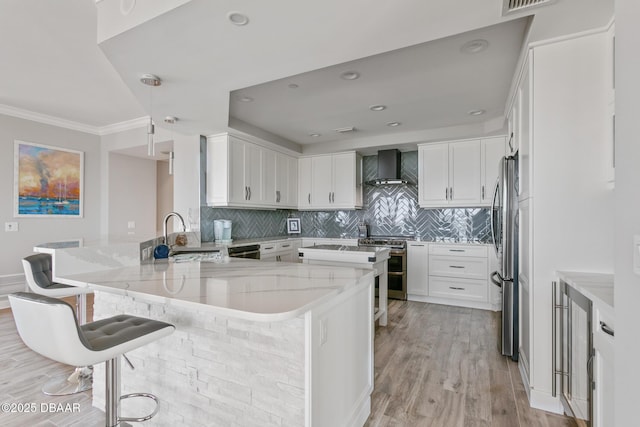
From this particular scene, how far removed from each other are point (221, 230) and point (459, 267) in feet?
11.2

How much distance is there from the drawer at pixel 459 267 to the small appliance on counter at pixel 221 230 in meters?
2.99

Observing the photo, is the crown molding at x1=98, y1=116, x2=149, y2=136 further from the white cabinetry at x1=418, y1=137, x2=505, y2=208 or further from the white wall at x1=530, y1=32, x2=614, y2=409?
the white wall at x1=530, y1=32, x2=614, y2=409

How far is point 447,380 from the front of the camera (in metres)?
2.39

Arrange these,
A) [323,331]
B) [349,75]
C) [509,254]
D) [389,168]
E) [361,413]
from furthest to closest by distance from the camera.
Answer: [389,168]
[349,75]
[509,254]
[361,413]
[323,331]

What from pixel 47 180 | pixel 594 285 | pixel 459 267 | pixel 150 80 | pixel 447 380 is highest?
pixel 150 80

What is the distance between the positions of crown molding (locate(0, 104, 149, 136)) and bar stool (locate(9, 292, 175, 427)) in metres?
3.98

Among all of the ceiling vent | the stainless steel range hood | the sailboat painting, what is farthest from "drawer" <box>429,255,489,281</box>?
the sailboat painting

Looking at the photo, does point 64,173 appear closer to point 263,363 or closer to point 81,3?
point 81,3

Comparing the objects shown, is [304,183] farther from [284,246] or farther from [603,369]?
[603,369]

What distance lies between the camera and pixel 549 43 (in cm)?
195

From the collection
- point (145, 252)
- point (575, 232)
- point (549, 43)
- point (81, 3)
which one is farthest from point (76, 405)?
point (549, 43)

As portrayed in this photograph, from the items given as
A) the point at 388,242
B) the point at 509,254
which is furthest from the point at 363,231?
the point at 509,254

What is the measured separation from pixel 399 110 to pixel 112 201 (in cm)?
472

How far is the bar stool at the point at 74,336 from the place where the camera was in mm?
1148
